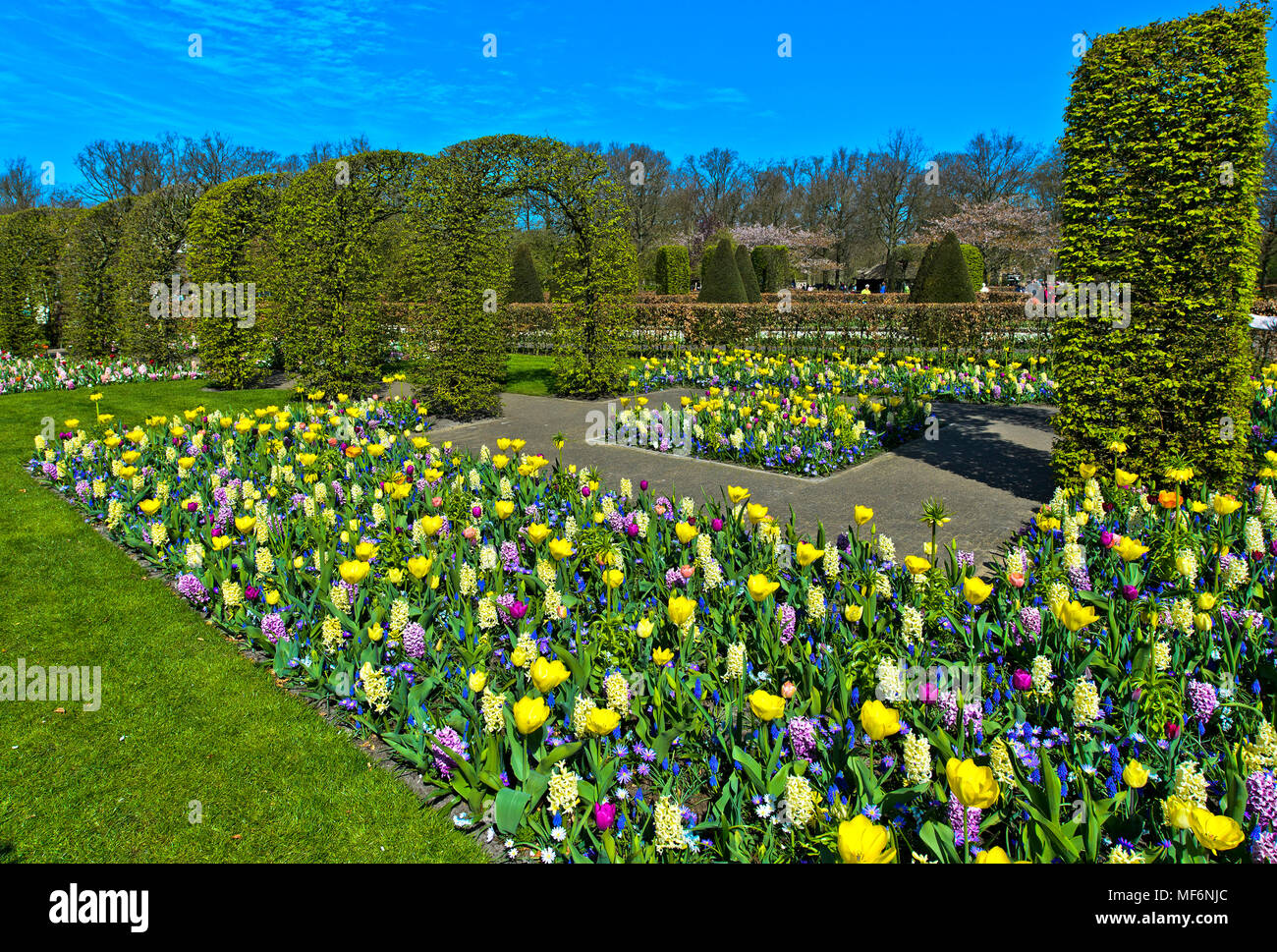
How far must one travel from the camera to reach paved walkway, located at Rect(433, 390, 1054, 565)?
235 inches

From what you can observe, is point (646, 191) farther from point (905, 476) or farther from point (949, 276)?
point (905, 476)

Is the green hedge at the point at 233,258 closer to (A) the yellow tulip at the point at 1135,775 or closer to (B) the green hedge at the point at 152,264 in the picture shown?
(B) the green hedge at the point at 152,264

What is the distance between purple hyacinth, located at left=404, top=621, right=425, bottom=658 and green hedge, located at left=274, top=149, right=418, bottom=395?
910 cm

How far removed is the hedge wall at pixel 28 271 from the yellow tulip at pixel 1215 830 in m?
23.0

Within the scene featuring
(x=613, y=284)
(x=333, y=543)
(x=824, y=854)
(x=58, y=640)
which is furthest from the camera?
(x=613, y=284)

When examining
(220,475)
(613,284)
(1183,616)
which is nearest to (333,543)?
(220,475)

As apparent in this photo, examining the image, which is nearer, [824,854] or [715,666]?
[824,854]

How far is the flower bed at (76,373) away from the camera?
1323cm

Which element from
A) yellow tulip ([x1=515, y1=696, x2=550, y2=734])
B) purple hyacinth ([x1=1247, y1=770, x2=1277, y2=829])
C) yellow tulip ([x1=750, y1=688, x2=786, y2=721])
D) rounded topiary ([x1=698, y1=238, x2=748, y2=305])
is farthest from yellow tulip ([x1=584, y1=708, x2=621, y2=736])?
rounded topiary ([x1=698, y1=238, x2=748, y2=305])

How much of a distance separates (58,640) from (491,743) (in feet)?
10.6

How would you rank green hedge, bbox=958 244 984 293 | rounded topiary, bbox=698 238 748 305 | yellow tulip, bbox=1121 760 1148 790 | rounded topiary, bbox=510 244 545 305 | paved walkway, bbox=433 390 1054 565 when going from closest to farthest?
yellow tulip, bbox=1121 760 1148 790
paved walkway, bbox=433 390 1054 565
rounded topiary, bbox=698 238 748 305
rounded topiary, bbox=510 244 545 305
green hedge, bbox=958 244 984 293

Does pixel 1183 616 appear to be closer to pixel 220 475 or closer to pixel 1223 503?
pixel 1223 503

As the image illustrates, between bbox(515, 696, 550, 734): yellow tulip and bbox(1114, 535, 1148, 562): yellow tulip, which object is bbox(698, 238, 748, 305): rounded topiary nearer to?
bbox(1114, 535, 1148, 562): yellow tulip

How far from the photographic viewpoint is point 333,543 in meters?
4.62
